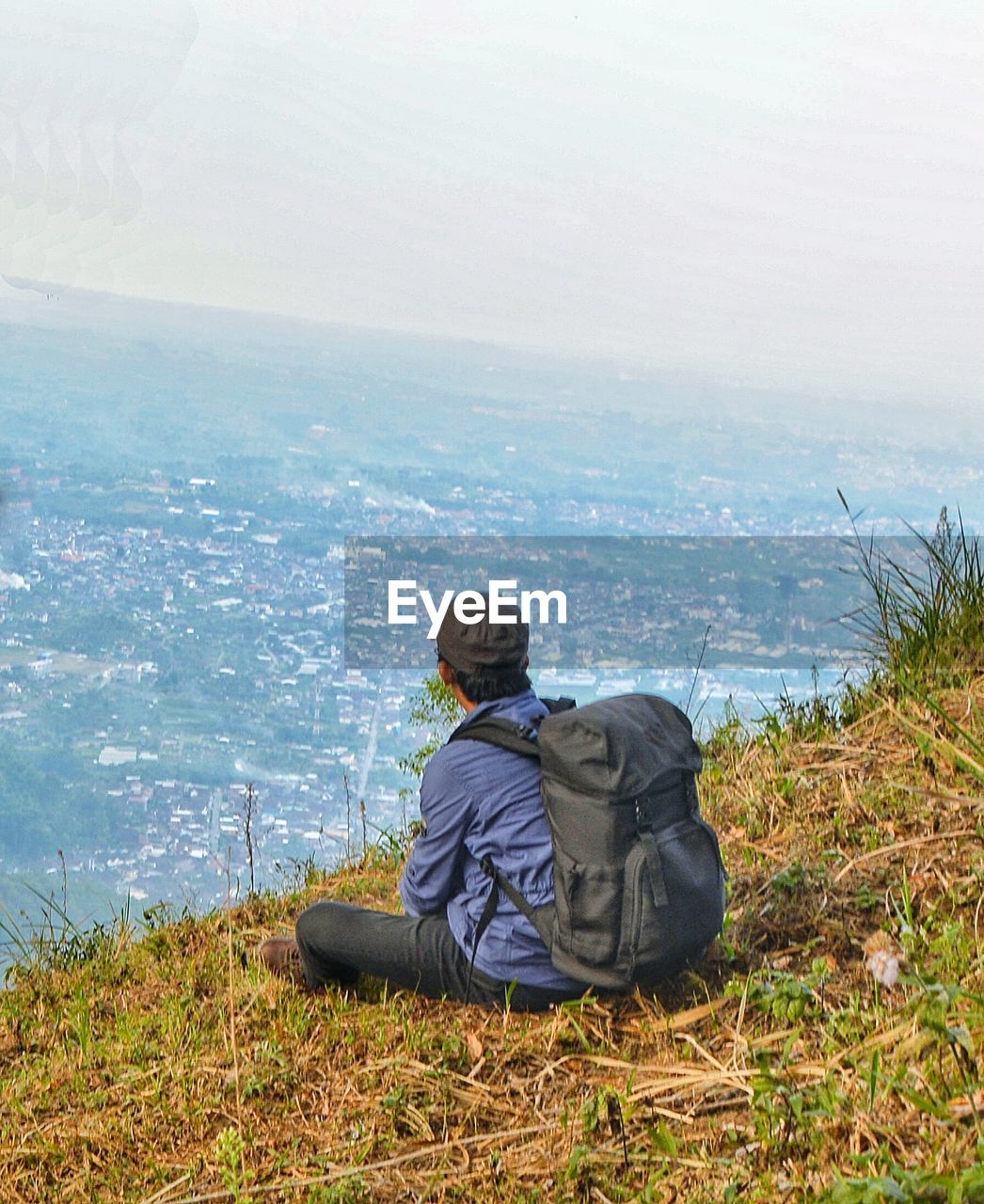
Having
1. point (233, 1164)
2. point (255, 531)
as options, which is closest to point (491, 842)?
point (233, 1164)

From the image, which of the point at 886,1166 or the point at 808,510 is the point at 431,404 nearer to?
the point at 808,510

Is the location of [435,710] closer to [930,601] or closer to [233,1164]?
[930,601]

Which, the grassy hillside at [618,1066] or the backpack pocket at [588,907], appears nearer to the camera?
the grassy hillside at [618,1066]

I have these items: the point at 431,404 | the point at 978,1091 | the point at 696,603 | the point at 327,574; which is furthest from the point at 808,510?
the point at 978,1091

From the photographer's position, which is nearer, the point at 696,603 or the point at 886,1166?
the point at 886,1166

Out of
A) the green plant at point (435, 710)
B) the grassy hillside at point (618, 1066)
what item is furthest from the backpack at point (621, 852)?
the green plant at point (435, 710)

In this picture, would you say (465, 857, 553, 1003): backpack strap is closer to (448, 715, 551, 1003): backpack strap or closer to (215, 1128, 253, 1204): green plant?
(448, 715, 551, 1003): backpack strap

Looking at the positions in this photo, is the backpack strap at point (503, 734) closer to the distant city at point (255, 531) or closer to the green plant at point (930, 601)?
the green plant at point (930, 601)
